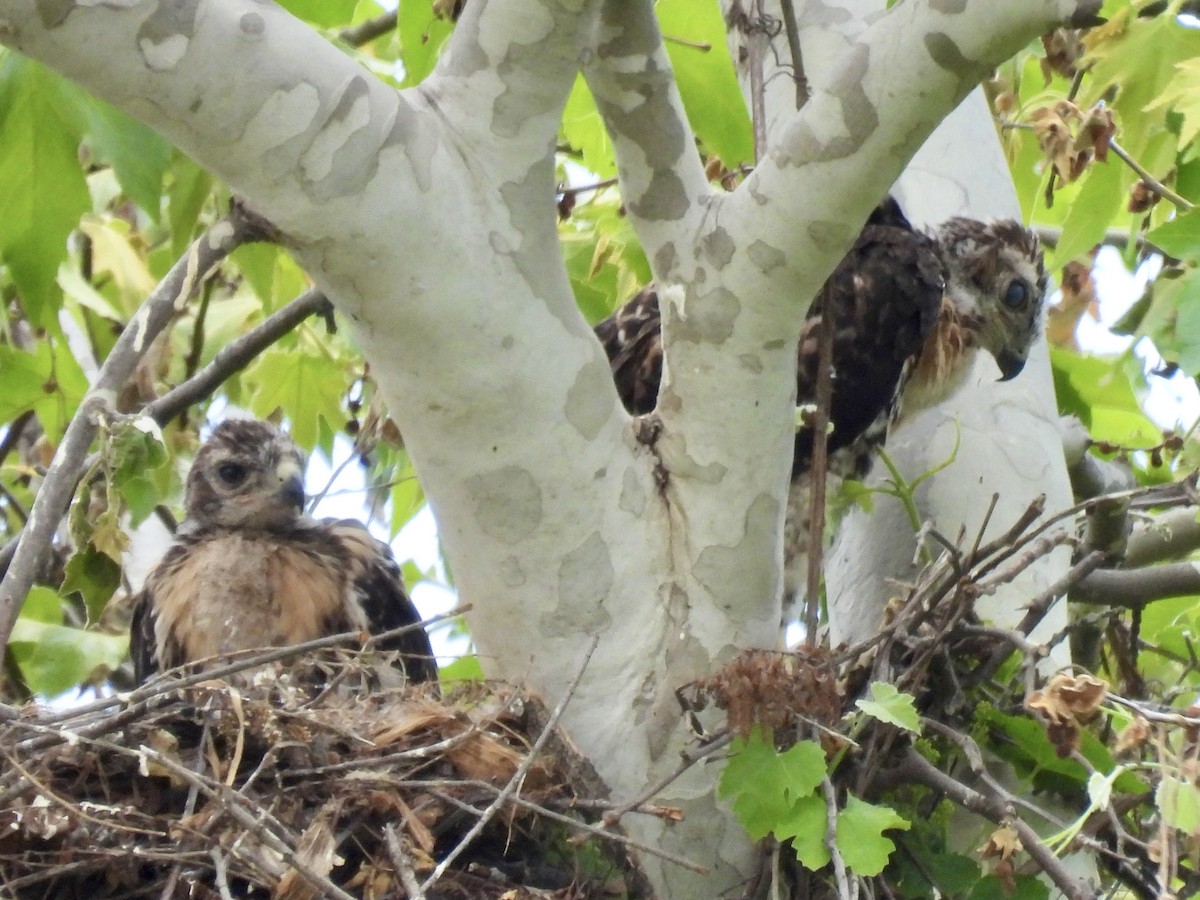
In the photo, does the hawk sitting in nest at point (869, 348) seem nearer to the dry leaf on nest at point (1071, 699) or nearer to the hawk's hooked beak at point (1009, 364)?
the hawk's hooked beak at point (1009, 364)

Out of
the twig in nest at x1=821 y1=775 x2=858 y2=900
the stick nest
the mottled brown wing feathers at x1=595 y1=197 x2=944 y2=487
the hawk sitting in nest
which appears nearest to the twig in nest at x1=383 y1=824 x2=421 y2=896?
the stick nest

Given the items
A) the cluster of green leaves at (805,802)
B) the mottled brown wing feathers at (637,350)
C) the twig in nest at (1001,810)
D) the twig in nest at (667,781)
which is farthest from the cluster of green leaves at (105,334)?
the twig in nest at (1001,810)

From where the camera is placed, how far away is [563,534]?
2527mm

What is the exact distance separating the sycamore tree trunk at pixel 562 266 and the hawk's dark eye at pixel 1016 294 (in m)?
2.06

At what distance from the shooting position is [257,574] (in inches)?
144

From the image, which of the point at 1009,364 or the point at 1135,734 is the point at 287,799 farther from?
the point at 1009,364

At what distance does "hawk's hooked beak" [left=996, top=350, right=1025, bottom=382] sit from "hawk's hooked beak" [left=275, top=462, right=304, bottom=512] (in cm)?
177

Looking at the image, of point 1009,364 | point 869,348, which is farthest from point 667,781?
point 1009,364

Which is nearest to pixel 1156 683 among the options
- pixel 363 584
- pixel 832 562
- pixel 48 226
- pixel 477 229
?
pixel 832 562

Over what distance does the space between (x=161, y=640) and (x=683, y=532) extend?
159cm

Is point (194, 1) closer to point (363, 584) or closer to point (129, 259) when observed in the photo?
point (363, 584)

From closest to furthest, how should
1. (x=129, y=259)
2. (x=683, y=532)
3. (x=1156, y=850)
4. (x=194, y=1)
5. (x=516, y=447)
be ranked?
(x=194, y=1)
(x=1156, y=850)
(x=516, y=447)
(x=683, y=532)
(x=129, y=259)

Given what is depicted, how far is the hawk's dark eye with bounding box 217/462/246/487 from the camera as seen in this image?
153 inches

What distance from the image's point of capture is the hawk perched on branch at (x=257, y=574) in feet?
11.7
